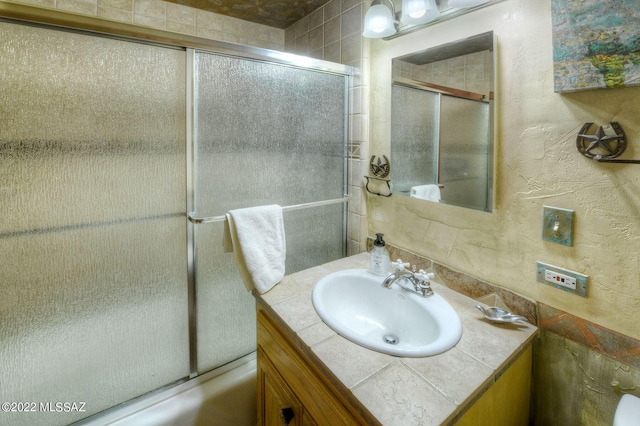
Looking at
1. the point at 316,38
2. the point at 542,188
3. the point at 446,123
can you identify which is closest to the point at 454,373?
the point at 542,188

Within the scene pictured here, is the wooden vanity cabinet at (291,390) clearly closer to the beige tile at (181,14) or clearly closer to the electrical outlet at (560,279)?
the electrical outlet at (560,279)

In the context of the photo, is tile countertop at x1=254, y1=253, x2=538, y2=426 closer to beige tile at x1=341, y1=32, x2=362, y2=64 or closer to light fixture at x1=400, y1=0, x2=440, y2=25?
light fixture at x1=400, y1=0, x2=440, y2=25

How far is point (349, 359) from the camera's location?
2.56ft

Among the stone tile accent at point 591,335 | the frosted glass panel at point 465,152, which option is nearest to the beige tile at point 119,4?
the frosted glass panel at point 465,152

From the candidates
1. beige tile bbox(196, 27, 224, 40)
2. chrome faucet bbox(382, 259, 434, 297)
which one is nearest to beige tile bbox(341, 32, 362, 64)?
beige tile bbox(196, 27, 224, 40)

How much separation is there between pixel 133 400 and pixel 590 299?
5.18ft

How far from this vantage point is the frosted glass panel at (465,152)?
40.2 inches

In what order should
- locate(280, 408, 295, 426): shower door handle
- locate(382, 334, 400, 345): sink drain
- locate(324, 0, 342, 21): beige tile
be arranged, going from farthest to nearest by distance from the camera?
locate(324, 0, 342, 21): beige tile
locate(382, 334, 400, 345): sink drain
locate(280, 408, 295, 426): shower door handle

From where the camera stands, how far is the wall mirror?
1.01 metres

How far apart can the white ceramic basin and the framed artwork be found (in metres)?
0.73

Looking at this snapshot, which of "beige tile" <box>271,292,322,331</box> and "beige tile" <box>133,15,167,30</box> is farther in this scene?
"beige tile" <box>133,15,167,30</box>

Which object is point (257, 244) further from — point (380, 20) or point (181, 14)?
point (181, 14)

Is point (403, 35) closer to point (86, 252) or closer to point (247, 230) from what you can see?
point (247, 230)

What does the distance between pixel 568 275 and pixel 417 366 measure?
522 mm
